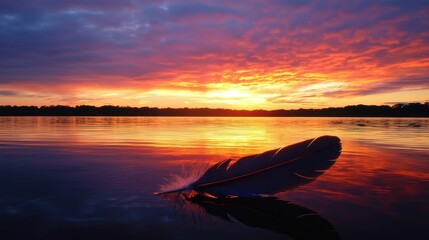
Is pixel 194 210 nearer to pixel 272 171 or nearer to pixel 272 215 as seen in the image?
pixel 272 215

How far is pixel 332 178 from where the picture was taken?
713 centimetres

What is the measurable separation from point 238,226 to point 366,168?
Result: 614 cm

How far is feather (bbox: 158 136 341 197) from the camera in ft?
16.6

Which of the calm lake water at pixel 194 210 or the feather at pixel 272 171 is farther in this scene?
the feather at pixel 272 171

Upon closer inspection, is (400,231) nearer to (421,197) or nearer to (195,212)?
(421,197)

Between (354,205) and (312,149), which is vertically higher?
(312,149)

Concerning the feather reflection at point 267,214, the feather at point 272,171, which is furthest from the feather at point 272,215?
the feather at point 272,171

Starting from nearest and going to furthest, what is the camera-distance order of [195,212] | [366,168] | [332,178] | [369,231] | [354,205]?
[369,231] → [195,212] → [354,205] → [332,178] → [366,168]

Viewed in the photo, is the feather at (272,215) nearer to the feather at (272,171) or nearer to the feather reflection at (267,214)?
the feather reflection at (267,214)

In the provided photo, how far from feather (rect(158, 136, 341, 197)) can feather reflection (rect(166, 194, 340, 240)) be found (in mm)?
171

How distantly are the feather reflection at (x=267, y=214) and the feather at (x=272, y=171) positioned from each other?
171 millimetres

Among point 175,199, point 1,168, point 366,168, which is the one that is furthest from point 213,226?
point 1,168

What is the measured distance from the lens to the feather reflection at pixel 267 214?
12.5ft

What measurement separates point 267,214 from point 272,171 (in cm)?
103
